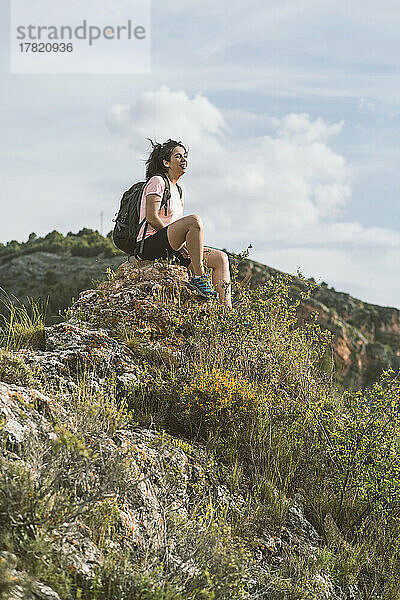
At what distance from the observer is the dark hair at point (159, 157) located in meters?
6.61

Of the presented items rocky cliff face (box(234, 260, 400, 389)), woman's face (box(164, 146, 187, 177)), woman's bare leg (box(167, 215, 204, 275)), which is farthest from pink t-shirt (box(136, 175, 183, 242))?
rocky cliff face (box(234, 260, 400, 389))

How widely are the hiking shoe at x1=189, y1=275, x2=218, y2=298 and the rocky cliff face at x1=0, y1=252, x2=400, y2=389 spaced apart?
11600 millimetres

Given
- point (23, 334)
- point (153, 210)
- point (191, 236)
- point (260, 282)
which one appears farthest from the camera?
point (260, 282)

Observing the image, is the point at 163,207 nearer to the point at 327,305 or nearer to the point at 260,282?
the point at 260,282

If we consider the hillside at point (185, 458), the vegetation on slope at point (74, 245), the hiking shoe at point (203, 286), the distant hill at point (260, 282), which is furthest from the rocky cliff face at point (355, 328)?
the hillside at point (185, 458)

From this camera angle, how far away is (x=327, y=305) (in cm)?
2253

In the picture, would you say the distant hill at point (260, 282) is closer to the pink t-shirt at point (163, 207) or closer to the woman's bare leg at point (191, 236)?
the pink t-shirt at point (163, 207)

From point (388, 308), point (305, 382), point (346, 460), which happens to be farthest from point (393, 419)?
point (388, 308)

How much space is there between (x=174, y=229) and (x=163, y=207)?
0.39 m

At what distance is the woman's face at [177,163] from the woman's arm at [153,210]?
492 mm

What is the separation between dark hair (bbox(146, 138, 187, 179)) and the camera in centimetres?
661

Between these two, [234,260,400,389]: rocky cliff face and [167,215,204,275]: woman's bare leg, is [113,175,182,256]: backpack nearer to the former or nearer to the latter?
[167,215,204,275]: woman's bare leg

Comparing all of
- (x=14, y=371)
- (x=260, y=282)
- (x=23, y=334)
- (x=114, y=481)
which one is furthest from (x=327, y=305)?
(x=114, y=481)

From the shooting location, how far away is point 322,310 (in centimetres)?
2075
